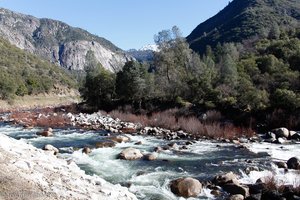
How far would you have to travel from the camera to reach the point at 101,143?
2708cm

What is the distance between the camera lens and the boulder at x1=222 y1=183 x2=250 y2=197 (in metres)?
14.8

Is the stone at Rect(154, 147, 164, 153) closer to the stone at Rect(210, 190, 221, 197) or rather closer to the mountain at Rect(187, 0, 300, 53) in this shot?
the stone at Rect(210, 190, 221, 197)

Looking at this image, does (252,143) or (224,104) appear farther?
(224,104)

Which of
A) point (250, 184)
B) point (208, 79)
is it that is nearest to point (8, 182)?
point (250, 184)

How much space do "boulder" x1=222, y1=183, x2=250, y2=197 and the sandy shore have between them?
3.99 m

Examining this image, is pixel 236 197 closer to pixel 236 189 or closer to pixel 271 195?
pixel 236 189

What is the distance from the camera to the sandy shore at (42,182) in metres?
11.4

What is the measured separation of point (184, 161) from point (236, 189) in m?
6.28

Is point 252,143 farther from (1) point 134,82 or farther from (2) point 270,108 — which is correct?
(1) point 134,82

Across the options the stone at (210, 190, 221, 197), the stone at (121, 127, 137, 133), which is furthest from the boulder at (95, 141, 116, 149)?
the stone at (210, 190, 221, 197)

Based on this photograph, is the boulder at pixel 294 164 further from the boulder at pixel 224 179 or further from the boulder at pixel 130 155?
the boulder at pixel 130 155

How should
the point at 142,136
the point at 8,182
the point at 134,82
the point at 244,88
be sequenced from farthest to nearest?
the point at 134,82
the point at 244,88
the point at 142,136
the point at 8,182

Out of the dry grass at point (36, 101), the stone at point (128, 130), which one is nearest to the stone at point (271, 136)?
the stone at point (128, 130)

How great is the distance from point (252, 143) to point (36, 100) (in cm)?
7481
